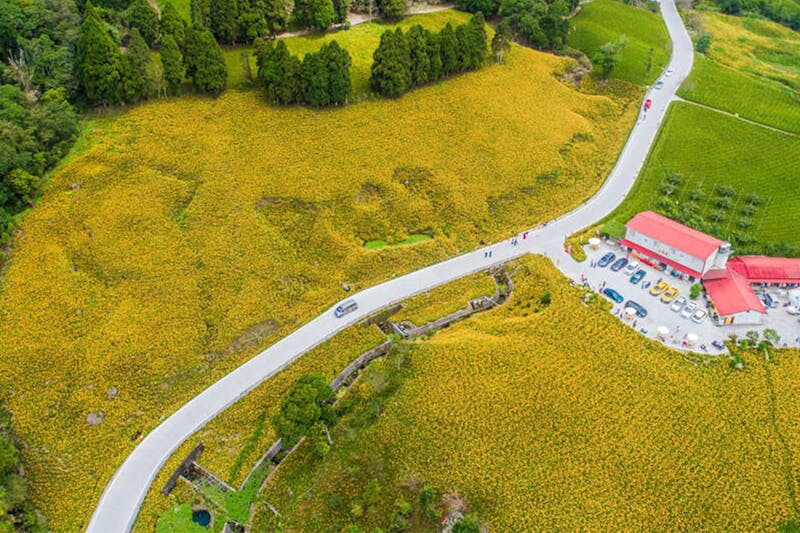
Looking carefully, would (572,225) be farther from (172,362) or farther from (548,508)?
(172,362)

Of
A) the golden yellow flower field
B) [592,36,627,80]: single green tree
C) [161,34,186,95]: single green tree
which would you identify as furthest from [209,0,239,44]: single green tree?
[592,36,627,80]: single green tree

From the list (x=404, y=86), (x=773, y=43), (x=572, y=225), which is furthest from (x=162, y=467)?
(x=773, y=43)

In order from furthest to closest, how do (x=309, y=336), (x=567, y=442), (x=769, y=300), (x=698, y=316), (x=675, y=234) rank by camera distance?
1. (x=675, y=234)
2. (x=769, y=300)
3. (x=698, y=316)
4. (x=309, y=336)
5. (x=567, y=442)

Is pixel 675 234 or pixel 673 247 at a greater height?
pixel 675 234

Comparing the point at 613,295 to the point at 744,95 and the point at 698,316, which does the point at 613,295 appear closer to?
the point at 698,316

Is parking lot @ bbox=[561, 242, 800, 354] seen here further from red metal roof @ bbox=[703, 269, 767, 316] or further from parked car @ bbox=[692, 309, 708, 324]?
red metal roof @ bbox=[703, 269, 767, 316]

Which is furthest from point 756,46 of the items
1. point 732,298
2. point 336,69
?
point 336,69

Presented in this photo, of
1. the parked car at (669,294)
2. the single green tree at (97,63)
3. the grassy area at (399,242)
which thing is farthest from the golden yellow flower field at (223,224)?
the parked car at (669,294)
